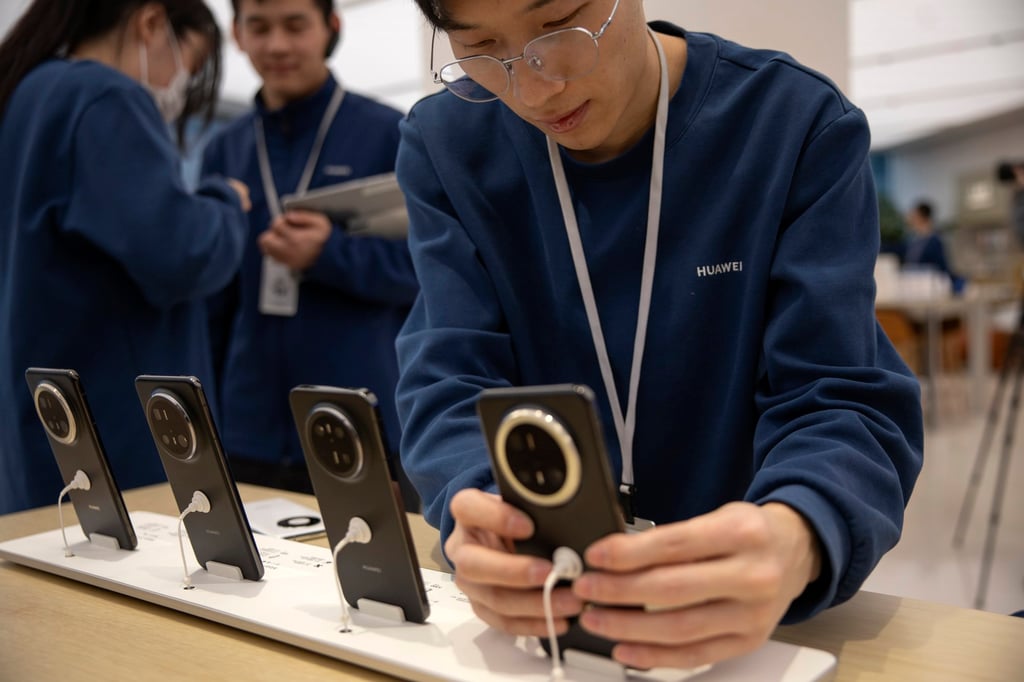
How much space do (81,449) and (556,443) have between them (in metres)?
0.62

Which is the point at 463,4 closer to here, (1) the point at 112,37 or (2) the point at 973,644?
(2) the point at 973,644

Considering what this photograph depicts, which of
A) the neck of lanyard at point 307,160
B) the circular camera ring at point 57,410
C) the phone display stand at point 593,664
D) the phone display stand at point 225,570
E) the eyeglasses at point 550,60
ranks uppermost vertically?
the neck of lanyard at point 307,160

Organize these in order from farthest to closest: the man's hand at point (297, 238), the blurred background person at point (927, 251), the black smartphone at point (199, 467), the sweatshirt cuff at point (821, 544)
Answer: the blurred background person at point (927, 251), the man's hand at point (297, 238), the black smartphone at point (199, 467), the sweatshirt cuff at point (821, 544)

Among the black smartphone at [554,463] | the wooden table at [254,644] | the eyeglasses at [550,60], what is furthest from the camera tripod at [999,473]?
the black smartphone at [554,463]

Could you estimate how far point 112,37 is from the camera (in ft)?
5.83

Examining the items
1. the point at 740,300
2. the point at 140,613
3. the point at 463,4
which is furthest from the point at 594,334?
the point at 140,613

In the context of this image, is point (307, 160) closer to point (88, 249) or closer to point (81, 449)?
point (88, 249)

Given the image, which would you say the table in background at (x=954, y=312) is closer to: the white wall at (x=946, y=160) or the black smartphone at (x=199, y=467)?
the black smartphone at (x=199, y=467)

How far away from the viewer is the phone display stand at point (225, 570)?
2.88 ft

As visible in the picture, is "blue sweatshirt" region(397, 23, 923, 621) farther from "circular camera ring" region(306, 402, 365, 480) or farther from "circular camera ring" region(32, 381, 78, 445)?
"circular camera ring" region(32, 381, 78, 445)

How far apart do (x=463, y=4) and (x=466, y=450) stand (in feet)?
1.36

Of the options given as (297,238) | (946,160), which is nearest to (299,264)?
(297,238)

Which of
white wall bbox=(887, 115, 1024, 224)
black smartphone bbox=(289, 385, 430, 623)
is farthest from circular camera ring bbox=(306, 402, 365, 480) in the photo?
white wall bbox=(887, 115, 1024, 224)

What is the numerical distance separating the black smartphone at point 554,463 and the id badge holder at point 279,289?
1.52 metres
